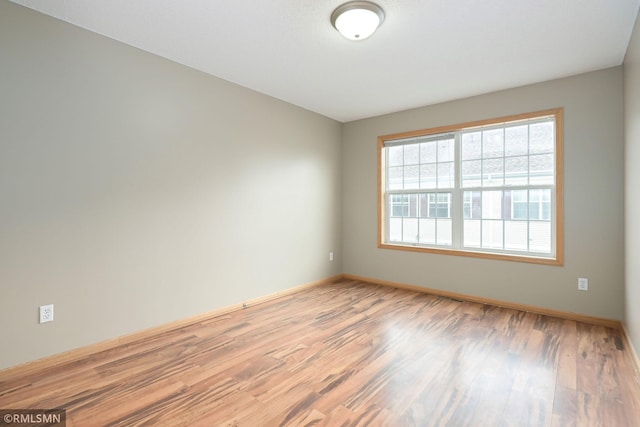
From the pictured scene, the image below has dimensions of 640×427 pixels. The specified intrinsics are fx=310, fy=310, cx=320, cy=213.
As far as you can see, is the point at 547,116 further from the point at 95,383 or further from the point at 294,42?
the point at 95,383

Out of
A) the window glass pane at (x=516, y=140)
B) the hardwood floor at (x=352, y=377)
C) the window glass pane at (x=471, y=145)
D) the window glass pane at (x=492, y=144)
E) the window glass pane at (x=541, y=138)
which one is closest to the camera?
the hardwood floor at (x=352, y=377)

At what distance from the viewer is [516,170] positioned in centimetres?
361

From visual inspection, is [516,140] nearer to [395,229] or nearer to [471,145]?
[471,145]

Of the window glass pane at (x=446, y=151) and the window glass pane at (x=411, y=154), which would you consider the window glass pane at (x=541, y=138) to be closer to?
the window glass pane at (x=446, y=151)

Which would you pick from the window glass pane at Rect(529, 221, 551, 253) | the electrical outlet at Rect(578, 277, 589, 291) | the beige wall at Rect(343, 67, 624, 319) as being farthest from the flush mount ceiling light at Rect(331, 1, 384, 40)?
the electrical outlet at Rect(578, 277, 589, 291)

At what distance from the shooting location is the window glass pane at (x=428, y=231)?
4.25 m

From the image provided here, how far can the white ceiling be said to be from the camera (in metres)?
2.14

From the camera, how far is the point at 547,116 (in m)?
3.37

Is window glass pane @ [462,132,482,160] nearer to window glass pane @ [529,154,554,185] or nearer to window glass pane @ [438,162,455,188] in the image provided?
window glass pane @ [438,162,455,188]

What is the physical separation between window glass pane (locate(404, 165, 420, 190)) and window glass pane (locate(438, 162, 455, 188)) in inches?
12.3

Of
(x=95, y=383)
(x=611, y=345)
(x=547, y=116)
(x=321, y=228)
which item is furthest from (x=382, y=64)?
(x=95, y=383)

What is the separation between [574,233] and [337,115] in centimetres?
326

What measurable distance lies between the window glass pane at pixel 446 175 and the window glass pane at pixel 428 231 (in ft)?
1.68

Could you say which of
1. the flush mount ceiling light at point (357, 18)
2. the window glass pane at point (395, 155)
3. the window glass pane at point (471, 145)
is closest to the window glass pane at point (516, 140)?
the window glass pane at point (471, 145)
